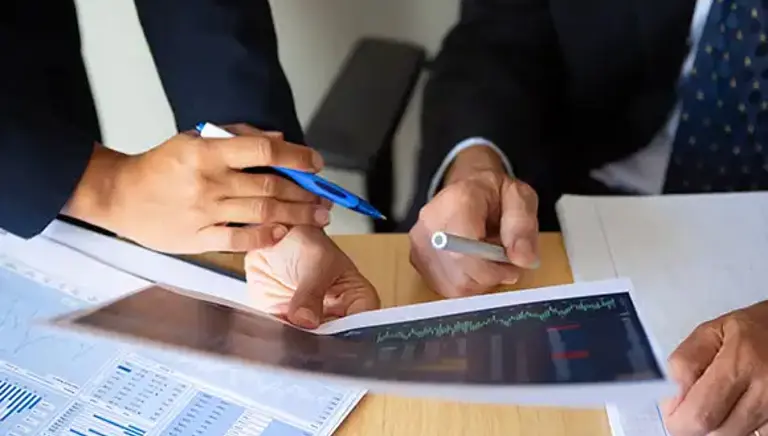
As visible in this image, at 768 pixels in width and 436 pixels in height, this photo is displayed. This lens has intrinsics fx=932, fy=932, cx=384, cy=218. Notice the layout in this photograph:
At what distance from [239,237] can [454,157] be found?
0.84 feet

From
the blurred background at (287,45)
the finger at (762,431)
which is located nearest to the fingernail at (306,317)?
the finger at (762,431)

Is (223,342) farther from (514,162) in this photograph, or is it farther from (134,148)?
(134,148)

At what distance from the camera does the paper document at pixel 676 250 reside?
0.76m

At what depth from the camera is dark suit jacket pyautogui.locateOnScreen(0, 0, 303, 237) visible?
75cm

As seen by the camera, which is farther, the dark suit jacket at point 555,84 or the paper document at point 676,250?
the dark suit jacket at point 555,84

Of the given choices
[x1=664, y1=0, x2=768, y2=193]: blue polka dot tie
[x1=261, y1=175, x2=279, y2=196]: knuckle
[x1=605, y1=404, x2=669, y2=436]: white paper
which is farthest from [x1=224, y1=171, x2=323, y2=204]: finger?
[x1=664, y1=0, x2=768, y2=193]: blue polka dot tie

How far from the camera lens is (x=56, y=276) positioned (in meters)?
0.79

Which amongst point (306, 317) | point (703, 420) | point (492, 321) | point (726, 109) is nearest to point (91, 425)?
point (306, 317)

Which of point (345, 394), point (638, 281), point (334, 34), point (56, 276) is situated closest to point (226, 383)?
point (345, 394)

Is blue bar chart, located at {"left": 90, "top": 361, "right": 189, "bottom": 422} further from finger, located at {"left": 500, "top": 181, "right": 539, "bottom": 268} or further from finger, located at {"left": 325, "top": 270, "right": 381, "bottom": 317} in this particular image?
finger, located at {"left": 500, "top": 181, "right": 539, "bottom": 268}

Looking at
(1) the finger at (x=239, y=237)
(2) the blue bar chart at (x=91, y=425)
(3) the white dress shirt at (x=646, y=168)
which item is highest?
(1) the finger at (x=239, y=237)

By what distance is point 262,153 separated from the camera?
0.74 m

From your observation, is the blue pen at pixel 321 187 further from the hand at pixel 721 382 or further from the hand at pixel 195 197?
the hand at pixel 721 382

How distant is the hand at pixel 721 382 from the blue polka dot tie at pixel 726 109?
33 centimetres
